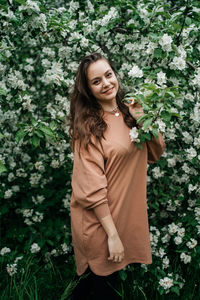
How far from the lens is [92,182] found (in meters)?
1.73

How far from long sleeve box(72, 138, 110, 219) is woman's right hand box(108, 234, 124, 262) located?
0.50ft

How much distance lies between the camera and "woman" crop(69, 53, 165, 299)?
1.77 m

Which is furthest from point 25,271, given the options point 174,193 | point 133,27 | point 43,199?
point 133,27

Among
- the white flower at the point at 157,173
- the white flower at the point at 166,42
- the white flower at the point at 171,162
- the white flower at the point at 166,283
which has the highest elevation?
the white flower at the point at 166,42

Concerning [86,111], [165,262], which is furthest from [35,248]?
[86,111]

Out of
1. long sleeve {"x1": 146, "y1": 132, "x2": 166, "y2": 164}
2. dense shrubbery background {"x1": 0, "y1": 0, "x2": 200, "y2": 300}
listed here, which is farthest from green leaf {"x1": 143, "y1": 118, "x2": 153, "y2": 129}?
dense shrubbery background {"x1": 0, "y1": 0, "x2": 200, "y2": 300}

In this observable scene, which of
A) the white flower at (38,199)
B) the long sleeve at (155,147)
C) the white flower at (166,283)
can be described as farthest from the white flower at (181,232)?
the white flower at (38,199)

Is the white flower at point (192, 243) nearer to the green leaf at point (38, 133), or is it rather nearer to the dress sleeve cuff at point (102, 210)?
the dress sleeve cuff at point (102, 210)

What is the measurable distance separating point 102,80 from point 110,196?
69 cm

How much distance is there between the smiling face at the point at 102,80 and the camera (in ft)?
5.95

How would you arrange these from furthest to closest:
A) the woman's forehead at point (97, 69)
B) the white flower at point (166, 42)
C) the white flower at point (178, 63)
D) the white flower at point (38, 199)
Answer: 1. the white flower at point (38, 199)
2. the white flower at point (178, 63)
3. the white flower at point (166, 42)
4. the woman's forehead at point (97, 69)

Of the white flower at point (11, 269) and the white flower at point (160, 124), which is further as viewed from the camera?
the white flower at point (11, 269)

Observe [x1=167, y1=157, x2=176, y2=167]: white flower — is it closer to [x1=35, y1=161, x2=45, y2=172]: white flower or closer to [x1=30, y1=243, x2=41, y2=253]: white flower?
[x1=35, y1=161, x2=45, y2=172]: white flower

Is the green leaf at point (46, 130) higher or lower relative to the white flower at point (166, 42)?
lower
